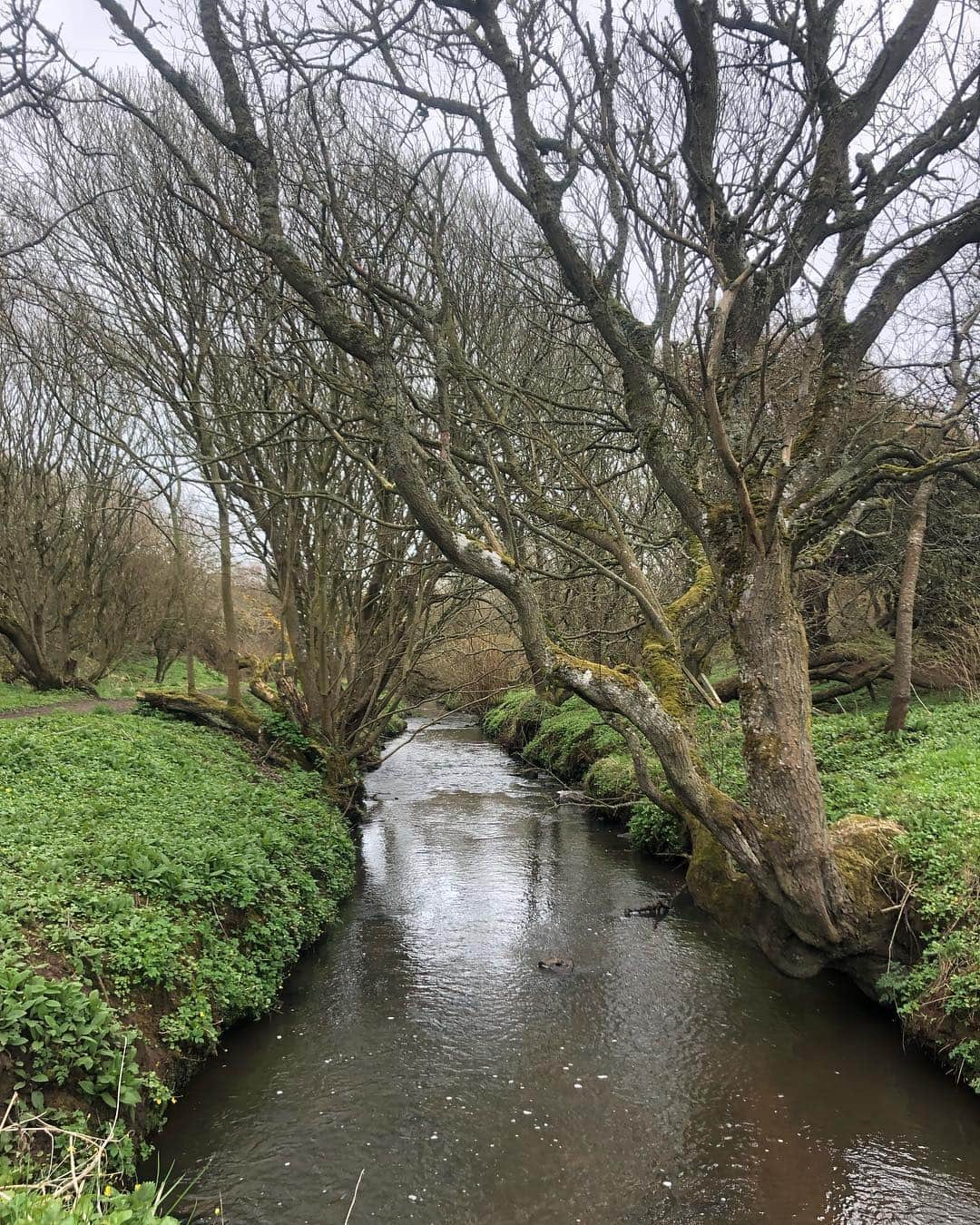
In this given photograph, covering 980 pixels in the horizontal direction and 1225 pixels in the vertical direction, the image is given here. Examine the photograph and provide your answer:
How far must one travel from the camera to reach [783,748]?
21.9 ft

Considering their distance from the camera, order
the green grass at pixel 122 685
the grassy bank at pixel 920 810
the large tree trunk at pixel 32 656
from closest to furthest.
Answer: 1. the grassy bank at pixel 920 810
2. the large tree trunk at pixel 32 656
3. the green grass at pixel 122 685

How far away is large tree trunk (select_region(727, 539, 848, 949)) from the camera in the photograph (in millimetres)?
6512

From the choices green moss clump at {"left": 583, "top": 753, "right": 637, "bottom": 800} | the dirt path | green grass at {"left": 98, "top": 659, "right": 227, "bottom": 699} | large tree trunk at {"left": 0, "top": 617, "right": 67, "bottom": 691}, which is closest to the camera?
green moss clump at {"left": 583, "top": 753, "right": 637, "bottom": 800}

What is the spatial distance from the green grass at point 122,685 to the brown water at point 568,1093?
12.0m

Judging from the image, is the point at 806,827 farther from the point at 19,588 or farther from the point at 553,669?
the point at 19,588

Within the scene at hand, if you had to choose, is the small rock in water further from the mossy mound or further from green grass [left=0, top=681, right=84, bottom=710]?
green grass [left=0, top=681, right=84, bottom=710]

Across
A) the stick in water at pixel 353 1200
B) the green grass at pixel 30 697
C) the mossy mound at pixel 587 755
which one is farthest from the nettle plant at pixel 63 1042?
the green grass at pixel 30 697

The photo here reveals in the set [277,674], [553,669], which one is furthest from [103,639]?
[553,669]

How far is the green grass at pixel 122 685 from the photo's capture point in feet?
58.2

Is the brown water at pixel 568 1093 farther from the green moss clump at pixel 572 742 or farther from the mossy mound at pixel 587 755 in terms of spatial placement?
the green moss clump at pixel 572 742

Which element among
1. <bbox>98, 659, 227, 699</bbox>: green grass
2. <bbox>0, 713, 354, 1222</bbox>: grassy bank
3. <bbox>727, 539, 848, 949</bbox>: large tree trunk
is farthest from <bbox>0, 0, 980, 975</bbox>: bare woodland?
<bbox>98, 659, 227, 699</bbox>: green grass

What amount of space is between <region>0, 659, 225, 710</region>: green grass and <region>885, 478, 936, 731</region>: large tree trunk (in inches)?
577

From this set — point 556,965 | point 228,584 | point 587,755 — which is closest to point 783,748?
point 556,965

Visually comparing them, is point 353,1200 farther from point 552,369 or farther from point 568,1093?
point 552,369
